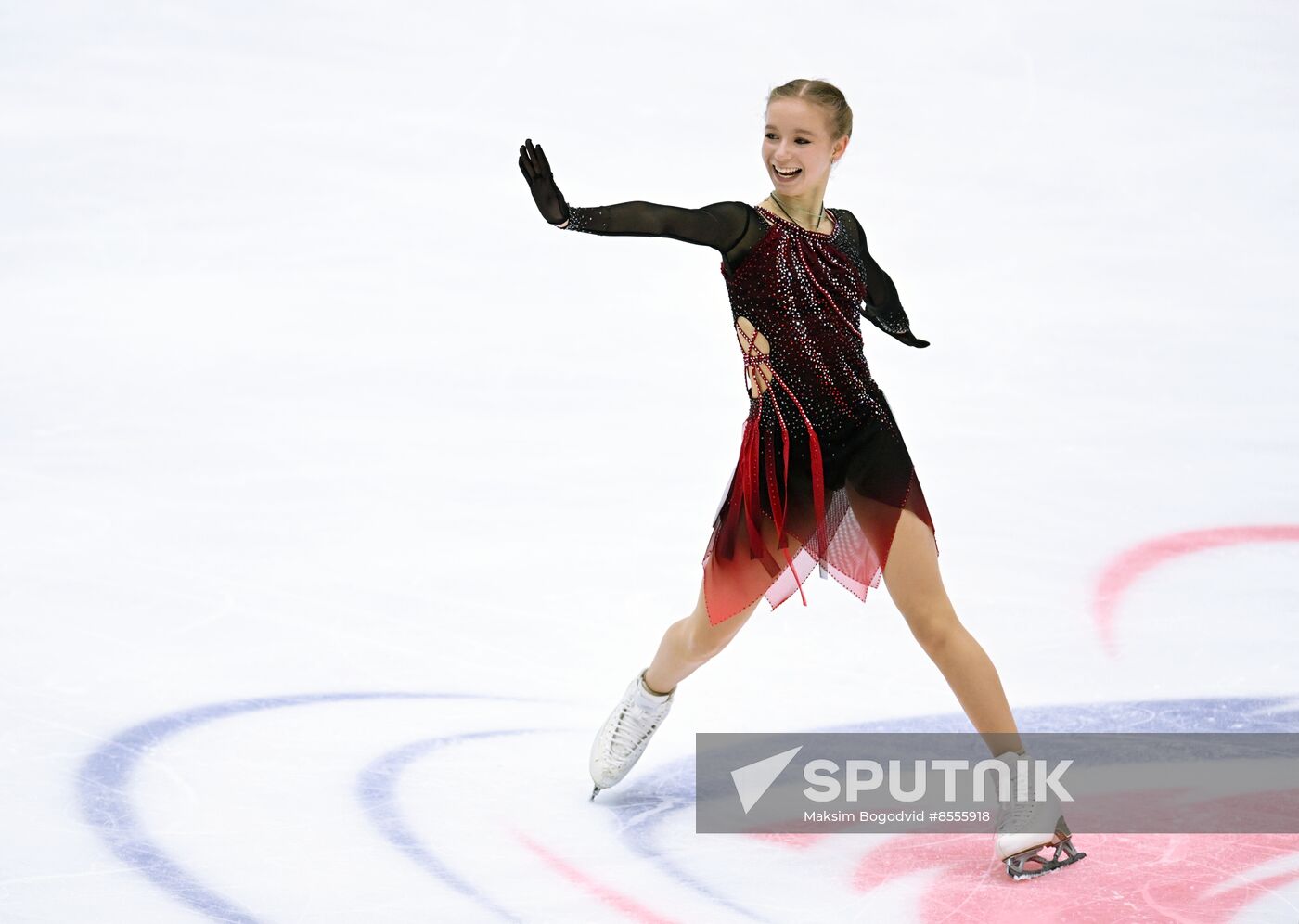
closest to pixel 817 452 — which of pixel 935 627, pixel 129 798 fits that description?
pixel 935 627

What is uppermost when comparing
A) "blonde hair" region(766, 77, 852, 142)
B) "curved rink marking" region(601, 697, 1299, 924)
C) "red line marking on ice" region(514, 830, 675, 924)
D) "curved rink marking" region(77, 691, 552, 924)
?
"blonde hair" region(766, 77, 852, 142)

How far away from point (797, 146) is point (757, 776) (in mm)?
1391

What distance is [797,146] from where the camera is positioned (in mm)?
3369

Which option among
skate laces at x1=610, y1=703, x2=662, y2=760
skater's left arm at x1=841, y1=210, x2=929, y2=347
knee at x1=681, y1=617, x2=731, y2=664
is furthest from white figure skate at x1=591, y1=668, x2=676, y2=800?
skater's left arm at x1=841, y1=210, x2=929, y2=347

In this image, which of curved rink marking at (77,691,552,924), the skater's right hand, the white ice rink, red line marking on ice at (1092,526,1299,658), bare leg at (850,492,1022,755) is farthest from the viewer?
red line marking on ice at (1092,526,1299,658)

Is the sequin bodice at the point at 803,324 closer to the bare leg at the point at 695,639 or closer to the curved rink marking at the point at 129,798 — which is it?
the bare leg at the point at 695,639

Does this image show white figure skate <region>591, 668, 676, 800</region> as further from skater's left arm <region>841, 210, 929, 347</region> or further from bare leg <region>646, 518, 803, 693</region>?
skater's left arm <region>841, 210, 929, 347</region>

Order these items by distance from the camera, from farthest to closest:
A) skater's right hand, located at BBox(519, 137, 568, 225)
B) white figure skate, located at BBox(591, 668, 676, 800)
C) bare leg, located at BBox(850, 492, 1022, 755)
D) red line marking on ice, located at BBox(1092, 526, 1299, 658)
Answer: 1. red line marking on ice, located at BBox(1092, 526, 1299, 658)
2. white figure skate, located at BBox(591, 668, 676, 800)
3. bare leg, located at BBox(850, 492, 1022, 755)
4. skater's right hand, located at BBox(519, 137, 568, 225)

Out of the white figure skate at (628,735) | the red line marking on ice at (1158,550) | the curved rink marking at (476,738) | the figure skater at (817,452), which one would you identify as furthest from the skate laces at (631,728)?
the red line marking on ice at (1158,550)

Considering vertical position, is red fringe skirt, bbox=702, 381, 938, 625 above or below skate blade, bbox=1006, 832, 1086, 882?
above

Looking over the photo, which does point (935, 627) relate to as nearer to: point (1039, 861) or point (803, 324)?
point (1039, 861)

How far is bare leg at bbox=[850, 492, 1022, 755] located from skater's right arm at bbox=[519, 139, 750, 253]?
65 cm

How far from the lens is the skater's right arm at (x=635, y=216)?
3.07 metres

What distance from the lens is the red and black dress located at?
11.1 ft
